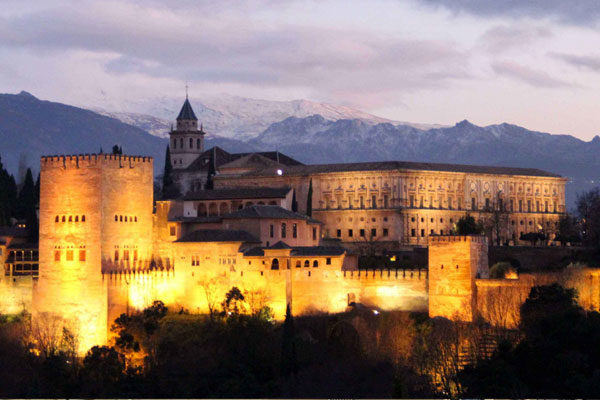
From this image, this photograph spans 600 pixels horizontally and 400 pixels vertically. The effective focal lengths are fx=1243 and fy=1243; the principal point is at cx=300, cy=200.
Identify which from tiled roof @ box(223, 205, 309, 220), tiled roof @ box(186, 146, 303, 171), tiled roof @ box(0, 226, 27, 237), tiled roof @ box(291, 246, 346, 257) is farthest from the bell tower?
tiled roof @ box(291, 246, 346, 257)

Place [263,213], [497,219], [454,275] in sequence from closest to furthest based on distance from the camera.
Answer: [454,275] < [263,213] < [497,219]

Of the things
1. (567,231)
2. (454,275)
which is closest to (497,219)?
Result: (567,231)

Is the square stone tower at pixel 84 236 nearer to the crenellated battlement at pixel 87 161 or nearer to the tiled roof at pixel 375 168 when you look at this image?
the crenellated battlement at pixel 87 161

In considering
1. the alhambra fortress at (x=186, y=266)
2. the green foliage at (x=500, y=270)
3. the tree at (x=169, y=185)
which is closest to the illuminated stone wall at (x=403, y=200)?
the tree at (x=169, y=185)

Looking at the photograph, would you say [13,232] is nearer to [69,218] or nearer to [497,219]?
[69,218]

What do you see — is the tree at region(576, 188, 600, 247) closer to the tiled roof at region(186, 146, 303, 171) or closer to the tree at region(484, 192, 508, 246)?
the tree at region(484, 192, 508, 246)

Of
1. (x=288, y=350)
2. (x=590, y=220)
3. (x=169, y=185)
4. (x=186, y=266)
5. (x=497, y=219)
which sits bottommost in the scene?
(x=288, y=350)
